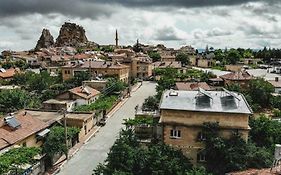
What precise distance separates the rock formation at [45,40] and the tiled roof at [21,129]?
5112 inches

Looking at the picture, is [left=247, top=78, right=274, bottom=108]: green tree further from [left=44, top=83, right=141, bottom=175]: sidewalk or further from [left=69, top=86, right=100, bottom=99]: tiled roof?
[left=69, top=86, right=100, bottom=99]: tiled roof

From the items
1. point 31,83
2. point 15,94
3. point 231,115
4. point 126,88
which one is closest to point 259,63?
point 126,88

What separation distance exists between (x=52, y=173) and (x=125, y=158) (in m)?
8.08

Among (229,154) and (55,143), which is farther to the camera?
(55,143)

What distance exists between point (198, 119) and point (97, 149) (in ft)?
37.6

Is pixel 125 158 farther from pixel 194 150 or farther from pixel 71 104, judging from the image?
pixel 71 104

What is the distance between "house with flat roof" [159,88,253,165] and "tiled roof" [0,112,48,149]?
Result: 11615 mm

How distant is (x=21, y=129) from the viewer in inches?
1095

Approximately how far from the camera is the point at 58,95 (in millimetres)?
46938

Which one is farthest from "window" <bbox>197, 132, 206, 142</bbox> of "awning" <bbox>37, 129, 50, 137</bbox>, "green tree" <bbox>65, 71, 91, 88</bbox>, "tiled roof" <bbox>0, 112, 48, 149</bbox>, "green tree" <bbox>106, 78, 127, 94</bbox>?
"green tree" <bbox>65, 71, 91, 88</bbox>

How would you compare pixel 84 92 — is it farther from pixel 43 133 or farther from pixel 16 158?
pixel 16 158


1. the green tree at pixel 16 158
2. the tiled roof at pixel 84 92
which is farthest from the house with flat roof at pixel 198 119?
the tiled roof at pixel 84 92

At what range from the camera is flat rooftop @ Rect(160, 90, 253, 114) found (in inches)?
918

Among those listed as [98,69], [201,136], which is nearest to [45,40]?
[98,69]
